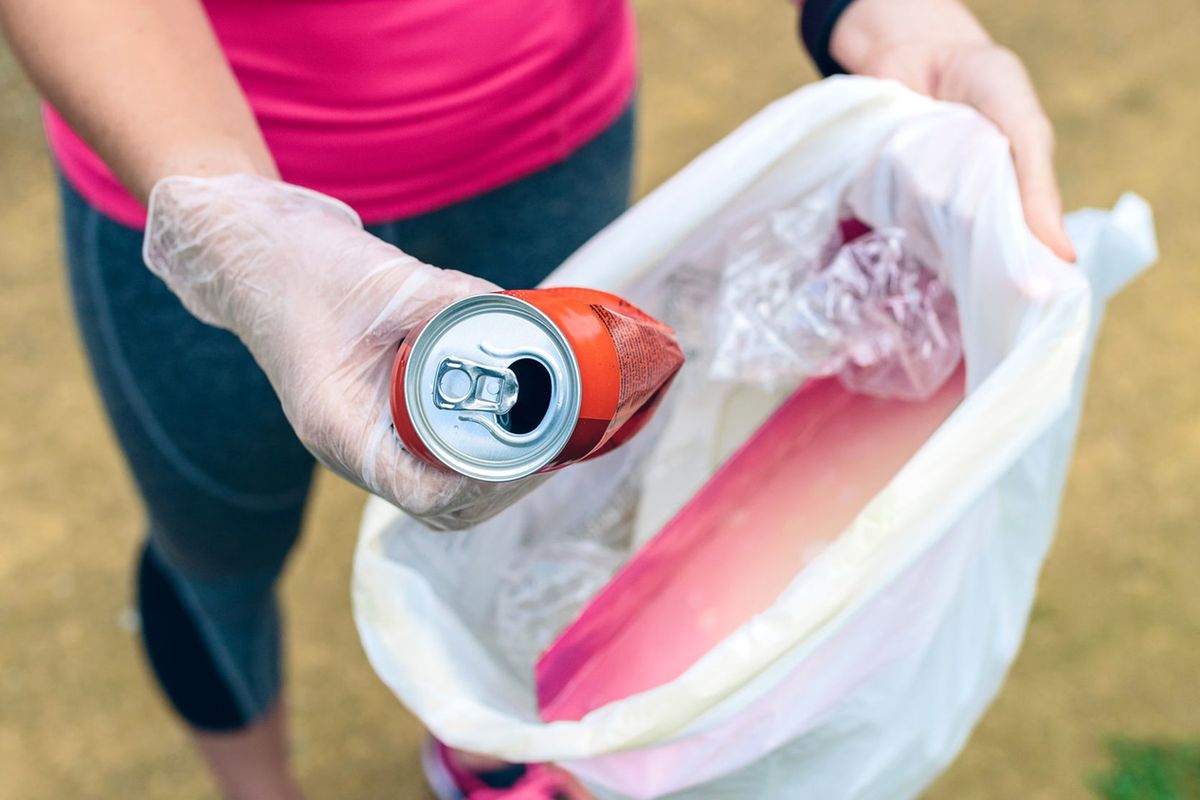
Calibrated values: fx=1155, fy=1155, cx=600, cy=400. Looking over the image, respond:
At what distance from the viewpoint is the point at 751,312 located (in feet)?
2.58

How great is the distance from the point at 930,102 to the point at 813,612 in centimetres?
35

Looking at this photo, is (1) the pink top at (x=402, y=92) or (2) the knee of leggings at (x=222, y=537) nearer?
(1) the pink top at (x=402, y=92)

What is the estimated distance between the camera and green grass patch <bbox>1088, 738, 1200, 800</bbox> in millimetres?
1232

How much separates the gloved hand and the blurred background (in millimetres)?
881

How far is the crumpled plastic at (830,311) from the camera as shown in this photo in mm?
768

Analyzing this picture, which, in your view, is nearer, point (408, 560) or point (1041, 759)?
point (408, 560)

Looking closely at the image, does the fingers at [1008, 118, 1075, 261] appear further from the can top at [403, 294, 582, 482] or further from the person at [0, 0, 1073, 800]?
the can top at [403, 294, 582, 482]

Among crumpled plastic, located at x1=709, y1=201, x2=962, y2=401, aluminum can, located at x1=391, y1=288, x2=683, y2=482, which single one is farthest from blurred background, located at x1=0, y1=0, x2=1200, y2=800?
aluminum can, located at x1=391, y1=288, x2=683, y2=482

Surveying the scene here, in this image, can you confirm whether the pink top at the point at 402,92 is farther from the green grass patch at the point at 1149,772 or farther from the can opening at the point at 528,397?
the green grass patch at the point at 1149,772

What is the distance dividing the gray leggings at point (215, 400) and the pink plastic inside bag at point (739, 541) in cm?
25

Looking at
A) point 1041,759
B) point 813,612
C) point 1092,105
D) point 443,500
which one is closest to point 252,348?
point 443,500

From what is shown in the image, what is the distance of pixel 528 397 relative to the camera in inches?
19.1

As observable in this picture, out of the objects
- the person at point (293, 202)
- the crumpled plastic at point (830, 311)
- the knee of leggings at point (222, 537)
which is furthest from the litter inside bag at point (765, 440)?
the knee of leggings at point (222, 537)

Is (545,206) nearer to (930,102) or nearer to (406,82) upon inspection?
(406,82)
